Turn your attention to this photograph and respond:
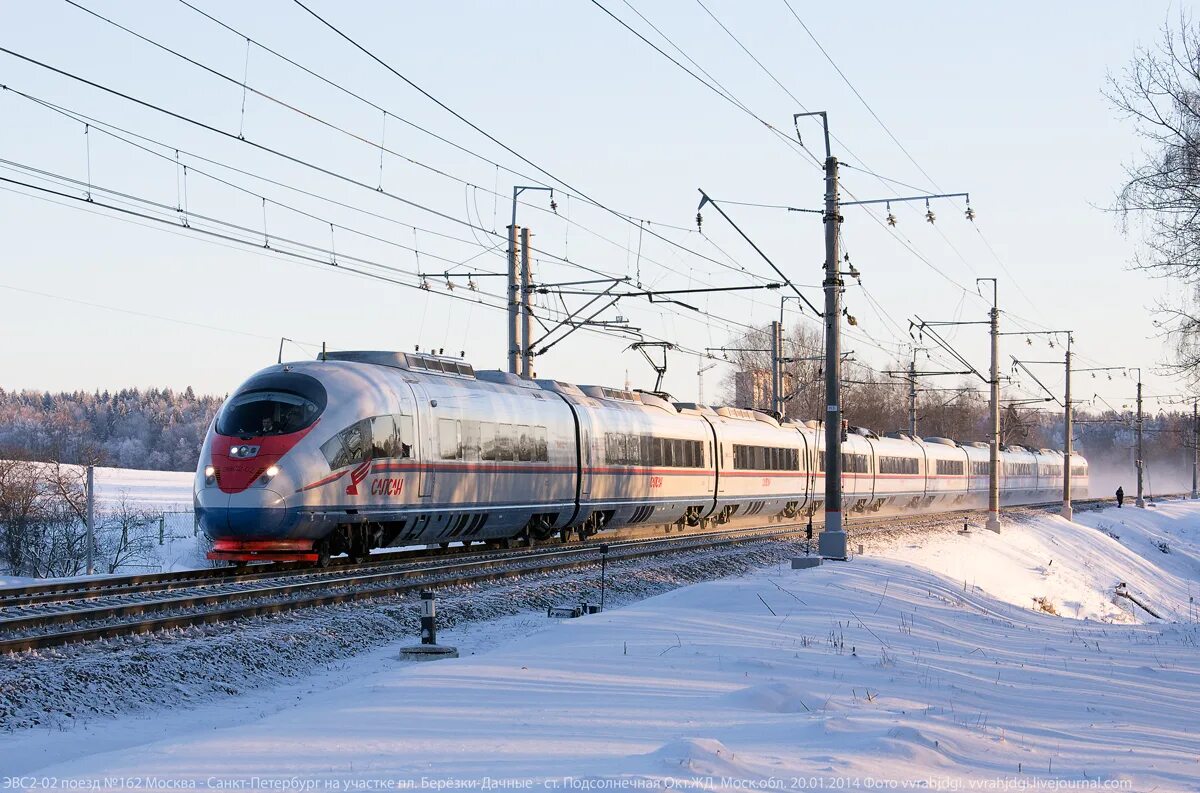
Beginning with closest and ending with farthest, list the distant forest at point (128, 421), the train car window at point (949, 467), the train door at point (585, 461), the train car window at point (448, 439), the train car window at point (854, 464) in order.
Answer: the train car window at point (448, 439) → the train door at point (585, 461) → the train car window at point (854, 464) → the train car window at point (949, 467) → the distant forest at point (128, 421)

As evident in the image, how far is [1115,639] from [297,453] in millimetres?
11587

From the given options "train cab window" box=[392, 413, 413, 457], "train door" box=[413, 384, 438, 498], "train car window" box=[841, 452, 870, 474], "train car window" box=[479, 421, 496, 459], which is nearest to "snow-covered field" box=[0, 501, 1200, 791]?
"train cab window" box=[392, 413, 413, 457]

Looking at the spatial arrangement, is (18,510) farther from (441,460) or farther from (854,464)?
(854,464)

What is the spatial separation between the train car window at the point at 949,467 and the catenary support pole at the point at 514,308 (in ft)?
110

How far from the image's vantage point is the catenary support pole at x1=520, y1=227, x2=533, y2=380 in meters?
31.6

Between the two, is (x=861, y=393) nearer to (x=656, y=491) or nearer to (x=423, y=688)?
(x=656, y=491)

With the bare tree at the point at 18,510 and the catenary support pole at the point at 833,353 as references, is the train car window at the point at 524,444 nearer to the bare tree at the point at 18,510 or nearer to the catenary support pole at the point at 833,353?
the catenary support pole at the point at 833,353

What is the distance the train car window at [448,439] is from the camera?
72.8ft

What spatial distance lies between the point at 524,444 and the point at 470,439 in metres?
2.23

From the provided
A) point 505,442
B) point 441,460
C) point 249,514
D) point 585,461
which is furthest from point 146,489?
point 249,514

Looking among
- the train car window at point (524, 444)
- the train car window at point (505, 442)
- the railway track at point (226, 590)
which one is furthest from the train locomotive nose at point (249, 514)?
the train car window at point (524, 444)

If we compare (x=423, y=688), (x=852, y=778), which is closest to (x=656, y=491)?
(x=423, y=688)

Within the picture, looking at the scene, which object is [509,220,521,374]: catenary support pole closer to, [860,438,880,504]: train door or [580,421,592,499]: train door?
[580,421,592,499]: train door

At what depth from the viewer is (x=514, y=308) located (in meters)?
31.6
